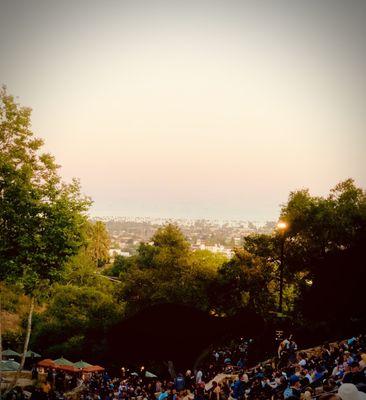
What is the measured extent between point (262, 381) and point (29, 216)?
1404cm

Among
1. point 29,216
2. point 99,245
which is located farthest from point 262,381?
point 99,245

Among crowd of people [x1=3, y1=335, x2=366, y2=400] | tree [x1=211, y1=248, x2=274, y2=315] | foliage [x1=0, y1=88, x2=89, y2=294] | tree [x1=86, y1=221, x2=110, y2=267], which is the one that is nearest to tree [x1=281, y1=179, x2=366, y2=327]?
tree [x1=211, y1=248, x2=274, y2=315]

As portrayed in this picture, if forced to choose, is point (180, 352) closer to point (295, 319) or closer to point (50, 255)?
point (295, 319)

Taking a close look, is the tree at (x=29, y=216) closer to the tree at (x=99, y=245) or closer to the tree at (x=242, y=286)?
the tree at (x=242, y=286)

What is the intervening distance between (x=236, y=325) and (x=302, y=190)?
12.3 metres

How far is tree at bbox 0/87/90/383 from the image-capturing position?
19.3m

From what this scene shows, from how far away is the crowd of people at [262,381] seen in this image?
432 inches

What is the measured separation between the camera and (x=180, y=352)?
30.3 metres

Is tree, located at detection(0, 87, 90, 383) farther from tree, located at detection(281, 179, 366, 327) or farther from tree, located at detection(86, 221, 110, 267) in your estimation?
tree, located at detection(86, 221, 110, 267)

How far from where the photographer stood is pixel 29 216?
20.0m

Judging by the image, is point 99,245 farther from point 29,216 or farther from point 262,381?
point 262,381

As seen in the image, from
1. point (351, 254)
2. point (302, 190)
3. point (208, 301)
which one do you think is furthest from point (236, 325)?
point (302, 190)

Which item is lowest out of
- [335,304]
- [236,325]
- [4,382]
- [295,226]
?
[4,382]

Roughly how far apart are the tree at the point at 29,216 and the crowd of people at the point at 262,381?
15.7 ft
